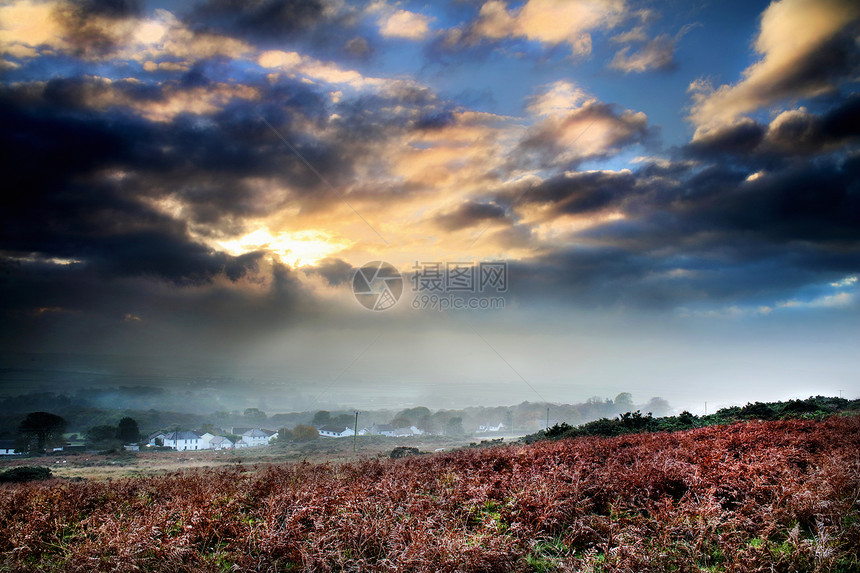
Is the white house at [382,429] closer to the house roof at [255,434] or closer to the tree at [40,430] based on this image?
the house roof at [255,434]

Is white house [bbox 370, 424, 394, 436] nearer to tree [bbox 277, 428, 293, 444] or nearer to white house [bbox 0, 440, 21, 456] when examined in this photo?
tree [bbox 277, 428, 293, 444]

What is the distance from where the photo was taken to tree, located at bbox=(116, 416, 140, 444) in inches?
2913

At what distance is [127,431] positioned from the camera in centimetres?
7475

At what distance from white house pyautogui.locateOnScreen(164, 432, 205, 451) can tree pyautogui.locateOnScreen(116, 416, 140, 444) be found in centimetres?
616

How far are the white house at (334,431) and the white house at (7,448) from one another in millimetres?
48201

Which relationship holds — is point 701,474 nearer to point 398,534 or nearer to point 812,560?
point 812,560

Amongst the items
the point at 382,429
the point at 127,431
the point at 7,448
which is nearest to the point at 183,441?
the point at 127,431

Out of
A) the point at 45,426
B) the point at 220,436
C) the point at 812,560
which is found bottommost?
the point at 220,436

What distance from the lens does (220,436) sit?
317 ft

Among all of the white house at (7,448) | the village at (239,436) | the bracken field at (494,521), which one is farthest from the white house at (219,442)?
the bracken field at (494,521)

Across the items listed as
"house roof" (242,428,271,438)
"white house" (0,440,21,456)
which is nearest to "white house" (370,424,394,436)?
"house roof" (242,428,271,438)

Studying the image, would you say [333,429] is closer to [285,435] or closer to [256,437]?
[285,435]

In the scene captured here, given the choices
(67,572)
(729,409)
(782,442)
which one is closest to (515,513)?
(67,572)

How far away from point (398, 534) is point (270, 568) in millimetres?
1741
